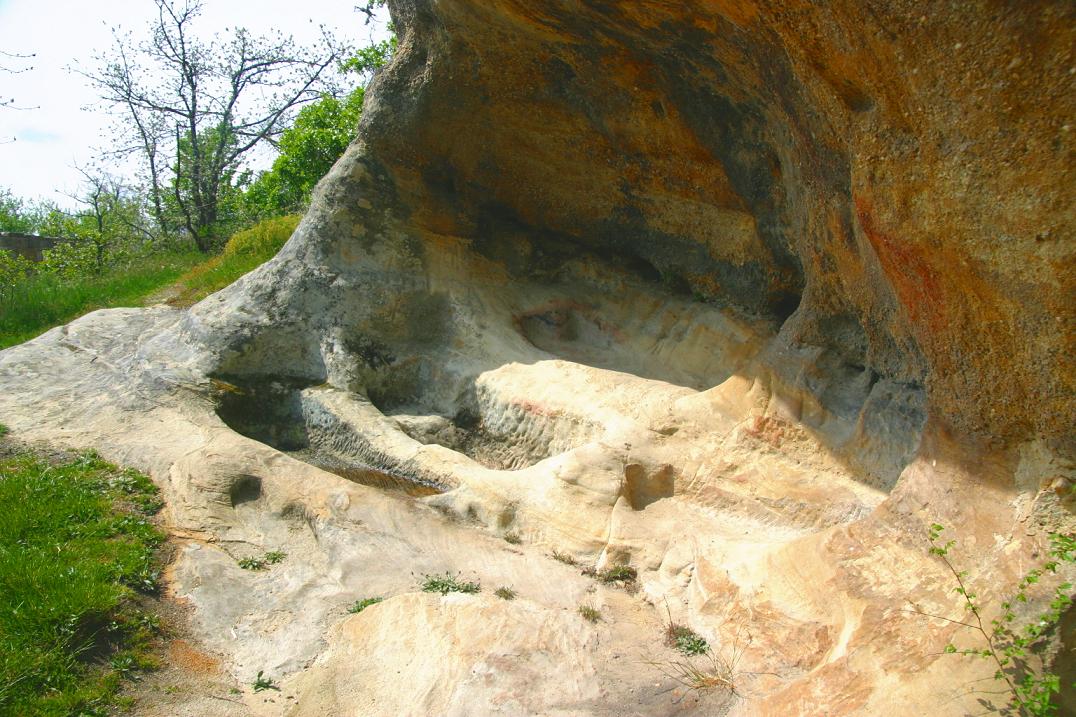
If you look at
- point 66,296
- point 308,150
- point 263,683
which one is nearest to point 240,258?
point 66,296

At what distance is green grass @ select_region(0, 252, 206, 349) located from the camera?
10641 mm

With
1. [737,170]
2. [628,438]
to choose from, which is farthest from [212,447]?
[737,170]

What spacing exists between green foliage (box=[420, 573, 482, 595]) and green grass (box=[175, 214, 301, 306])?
7.94m

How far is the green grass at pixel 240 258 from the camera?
460 inches

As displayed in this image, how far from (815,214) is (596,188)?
2.57 metres

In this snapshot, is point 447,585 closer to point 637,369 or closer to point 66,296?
point 637,369

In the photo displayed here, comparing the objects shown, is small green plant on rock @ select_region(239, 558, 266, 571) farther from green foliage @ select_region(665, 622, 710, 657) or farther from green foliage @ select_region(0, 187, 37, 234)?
green foliage @ select_region(0, 187, 37, 234)

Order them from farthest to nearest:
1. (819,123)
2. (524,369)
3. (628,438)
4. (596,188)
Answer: (596,188)
(524,369)
(628,438)
(819,123)

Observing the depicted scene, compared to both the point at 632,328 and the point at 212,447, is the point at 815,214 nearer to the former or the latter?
the point at 632,328

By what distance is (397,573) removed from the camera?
466 centimetres

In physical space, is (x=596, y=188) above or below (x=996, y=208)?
above

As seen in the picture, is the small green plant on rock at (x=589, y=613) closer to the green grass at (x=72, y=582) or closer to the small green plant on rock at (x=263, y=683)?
the small green plant on rock at (x=263, y=683)

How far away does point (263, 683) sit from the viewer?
12.4ft

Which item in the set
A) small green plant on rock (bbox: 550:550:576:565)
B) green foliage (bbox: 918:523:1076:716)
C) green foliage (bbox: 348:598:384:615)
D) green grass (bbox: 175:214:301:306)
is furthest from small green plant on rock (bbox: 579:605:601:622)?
green grass (bbox: 175:214:301:306)
